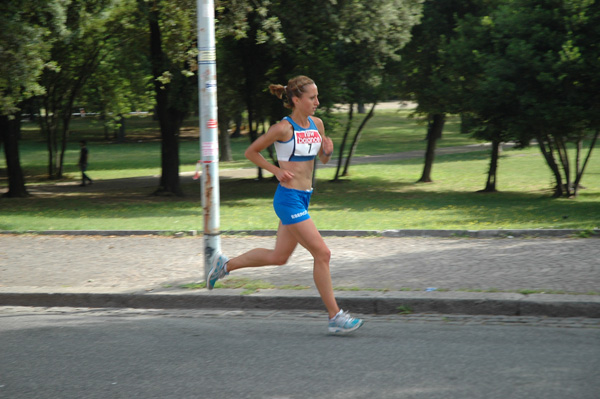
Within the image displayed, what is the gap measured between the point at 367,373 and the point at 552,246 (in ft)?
16.5

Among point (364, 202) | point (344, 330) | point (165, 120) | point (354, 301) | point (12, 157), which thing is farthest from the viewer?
point (12, 157)

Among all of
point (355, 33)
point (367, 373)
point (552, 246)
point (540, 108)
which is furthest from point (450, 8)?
point (367, 373)

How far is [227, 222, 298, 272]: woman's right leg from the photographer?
6098 millimetres

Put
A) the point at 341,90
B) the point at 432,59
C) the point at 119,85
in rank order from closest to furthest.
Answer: the point at 341,90 → the point at 432,59 → the point at 119,85

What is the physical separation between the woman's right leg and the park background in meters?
5.71

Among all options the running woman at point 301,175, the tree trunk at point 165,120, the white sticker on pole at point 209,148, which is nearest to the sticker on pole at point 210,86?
the white sticker on pole at point 209,148

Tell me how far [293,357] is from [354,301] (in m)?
1.56

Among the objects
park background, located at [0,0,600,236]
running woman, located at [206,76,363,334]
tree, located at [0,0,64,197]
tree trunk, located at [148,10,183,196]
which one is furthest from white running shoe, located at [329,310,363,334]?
tree trunk, located at [148,10,183,196]

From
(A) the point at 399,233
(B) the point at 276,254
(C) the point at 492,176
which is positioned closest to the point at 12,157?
(C) the point at 492,176

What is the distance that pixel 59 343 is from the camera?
572 centimetres

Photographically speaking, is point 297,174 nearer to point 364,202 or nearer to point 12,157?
point 364,202

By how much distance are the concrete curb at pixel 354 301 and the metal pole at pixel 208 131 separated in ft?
1.87

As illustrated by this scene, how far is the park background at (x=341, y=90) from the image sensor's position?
16.3 m

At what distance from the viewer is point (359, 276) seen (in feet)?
25.0
